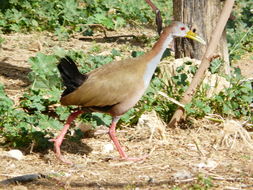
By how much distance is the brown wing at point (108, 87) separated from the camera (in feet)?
18.1

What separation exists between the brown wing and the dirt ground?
608mm

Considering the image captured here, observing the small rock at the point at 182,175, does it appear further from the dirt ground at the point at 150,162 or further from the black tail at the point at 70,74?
the black tail at the point at 70,74

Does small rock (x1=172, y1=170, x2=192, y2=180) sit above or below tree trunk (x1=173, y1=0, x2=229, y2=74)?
below

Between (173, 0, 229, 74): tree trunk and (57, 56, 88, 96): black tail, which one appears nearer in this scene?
(57, 56, 88, 96): black tail

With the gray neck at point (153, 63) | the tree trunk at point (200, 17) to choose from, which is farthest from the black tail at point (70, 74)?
the tree trunk at point (200, 17)

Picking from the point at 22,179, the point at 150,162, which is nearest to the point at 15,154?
the point at 22,179

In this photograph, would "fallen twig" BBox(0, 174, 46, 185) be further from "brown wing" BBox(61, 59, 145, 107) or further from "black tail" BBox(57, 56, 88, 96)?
"black tail" BBox(57, 56, 88, 96)

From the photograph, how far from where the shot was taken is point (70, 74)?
5.55m

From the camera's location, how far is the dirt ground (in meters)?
4.97

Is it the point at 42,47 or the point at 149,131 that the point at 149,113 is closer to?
the point at 149,131

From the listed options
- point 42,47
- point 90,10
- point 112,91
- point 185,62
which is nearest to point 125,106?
point 112,91

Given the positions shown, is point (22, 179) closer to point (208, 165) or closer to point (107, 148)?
point (107, 148)

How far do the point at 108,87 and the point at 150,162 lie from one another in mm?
849

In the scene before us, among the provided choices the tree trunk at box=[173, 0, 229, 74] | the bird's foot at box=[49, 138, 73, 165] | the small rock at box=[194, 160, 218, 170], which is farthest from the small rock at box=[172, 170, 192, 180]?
the tree trunk at box=[173, 0, 229, 74]
